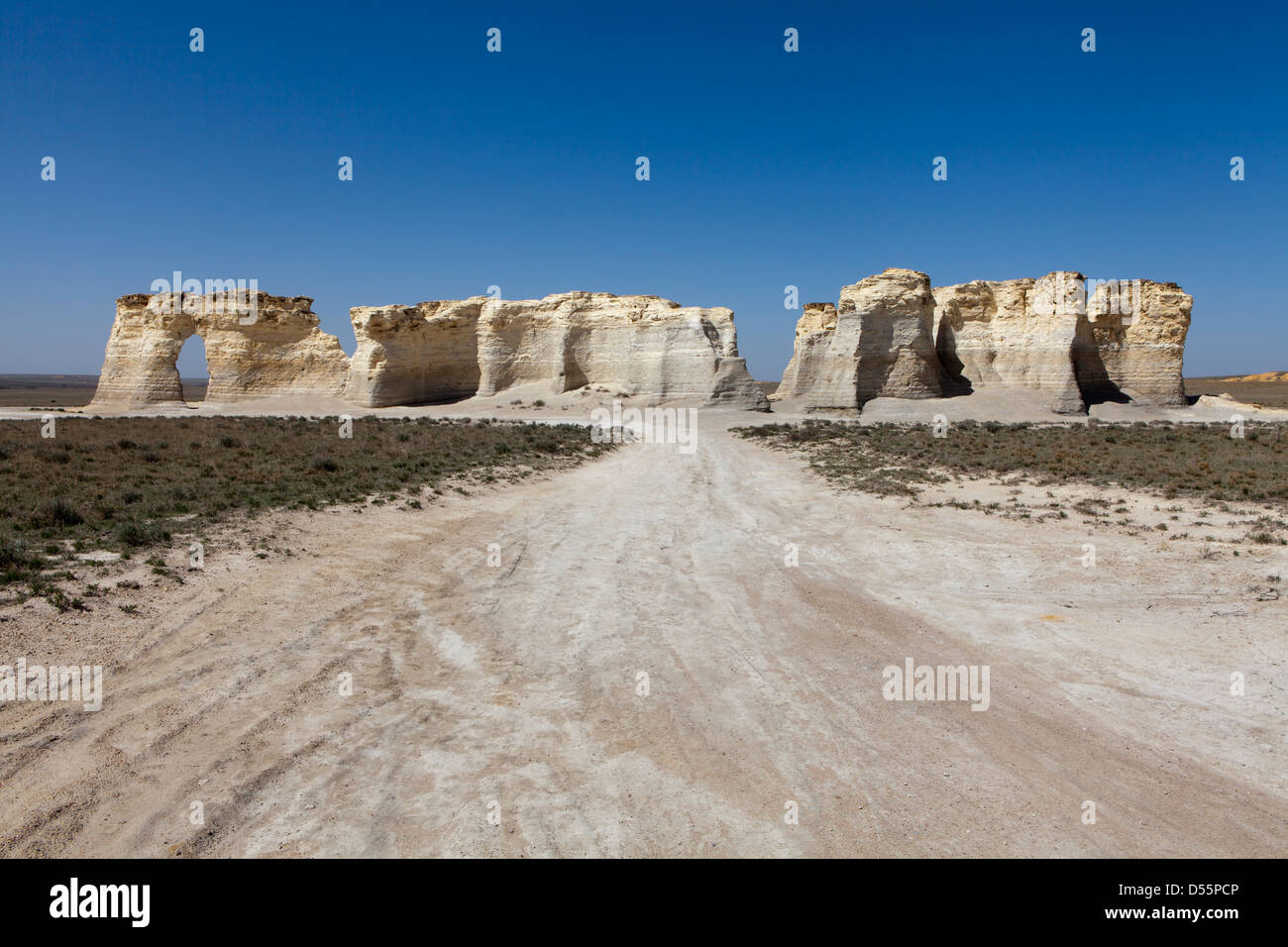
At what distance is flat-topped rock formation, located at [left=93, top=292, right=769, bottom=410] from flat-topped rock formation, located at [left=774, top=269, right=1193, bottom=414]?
304 inches

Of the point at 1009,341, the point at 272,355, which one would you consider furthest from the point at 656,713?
the point at 272,355

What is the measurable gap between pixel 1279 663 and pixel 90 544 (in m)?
13.2

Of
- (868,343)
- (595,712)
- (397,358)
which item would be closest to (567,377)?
(397,358)

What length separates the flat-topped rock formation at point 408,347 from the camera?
1668 inches

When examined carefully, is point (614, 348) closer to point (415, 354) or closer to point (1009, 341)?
point (415, 354)

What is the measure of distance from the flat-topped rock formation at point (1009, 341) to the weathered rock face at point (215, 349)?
33.8 meters

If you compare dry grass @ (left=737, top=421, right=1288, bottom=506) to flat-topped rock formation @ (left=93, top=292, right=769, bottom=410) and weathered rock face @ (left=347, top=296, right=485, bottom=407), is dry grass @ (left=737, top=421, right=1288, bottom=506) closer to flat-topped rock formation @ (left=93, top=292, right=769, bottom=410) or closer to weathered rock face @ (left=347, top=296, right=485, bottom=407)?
flat-topped rock formation @ (left=93, top=292, right=769, bottom=410)

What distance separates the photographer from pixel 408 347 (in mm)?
44094

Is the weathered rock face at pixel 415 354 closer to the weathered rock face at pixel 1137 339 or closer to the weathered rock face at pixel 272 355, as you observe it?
the weathered rock face at pixel 272 355

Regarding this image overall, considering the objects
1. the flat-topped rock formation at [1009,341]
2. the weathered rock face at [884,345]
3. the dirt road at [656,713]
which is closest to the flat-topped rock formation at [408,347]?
the weathered rock face at [884,345]

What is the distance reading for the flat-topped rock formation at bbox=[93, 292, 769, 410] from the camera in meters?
42.4

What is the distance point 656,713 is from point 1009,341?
4124 centimetres

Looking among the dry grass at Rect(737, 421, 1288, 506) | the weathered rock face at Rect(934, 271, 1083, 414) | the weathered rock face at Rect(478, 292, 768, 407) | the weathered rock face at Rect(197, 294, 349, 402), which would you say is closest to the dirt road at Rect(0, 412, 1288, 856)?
the dry grass at Rect(737, 421, 1288, 506)
